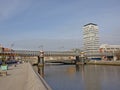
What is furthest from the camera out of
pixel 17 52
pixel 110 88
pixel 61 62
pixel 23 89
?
pixel 61 62

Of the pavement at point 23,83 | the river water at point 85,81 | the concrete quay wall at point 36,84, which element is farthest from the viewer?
the river water at point 85,81

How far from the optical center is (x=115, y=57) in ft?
430

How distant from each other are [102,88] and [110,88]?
1.11m

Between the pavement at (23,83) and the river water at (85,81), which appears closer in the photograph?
the pavement at (23,83)

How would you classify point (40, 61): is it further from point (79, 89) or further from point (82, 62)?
point (79, 89)

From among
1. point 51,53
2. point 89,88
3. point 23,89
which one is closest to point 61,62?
point 51,53

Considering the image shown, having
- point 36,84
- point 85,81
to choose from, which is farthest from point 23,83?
point 85,81

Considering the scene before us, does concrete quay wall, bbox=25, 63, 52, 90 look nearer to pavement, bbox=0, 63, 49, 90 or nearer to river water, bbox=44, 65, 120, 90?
pavement, bbox=0, 63, 49, 90

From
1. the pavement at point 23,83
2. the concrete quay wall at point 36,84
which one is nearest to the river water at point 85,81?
the pavement at point 23,83

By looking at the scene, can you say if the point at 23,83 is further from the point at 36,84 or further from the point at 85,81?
the point at 85,81

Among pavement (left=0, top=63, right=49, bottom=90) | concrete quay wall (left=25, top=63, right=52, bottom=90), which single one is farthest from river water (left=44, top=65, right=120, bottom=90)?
concrete quay wall (left=25, top=63, right=52, bottom=90)

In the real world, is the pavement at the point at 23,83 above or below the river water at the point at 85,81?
above

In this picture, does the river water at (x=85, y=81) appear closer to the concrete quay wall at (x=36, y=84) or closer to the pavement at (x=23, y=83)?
the pavement at (x=23, y=83)

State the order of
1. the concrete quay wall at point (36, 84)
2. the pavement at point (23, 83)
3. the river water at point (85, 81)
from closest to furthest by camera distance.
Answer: the concrete quay wall at point (36, 84), the pavement at point (23, 83), the river water at point (85, 81)
